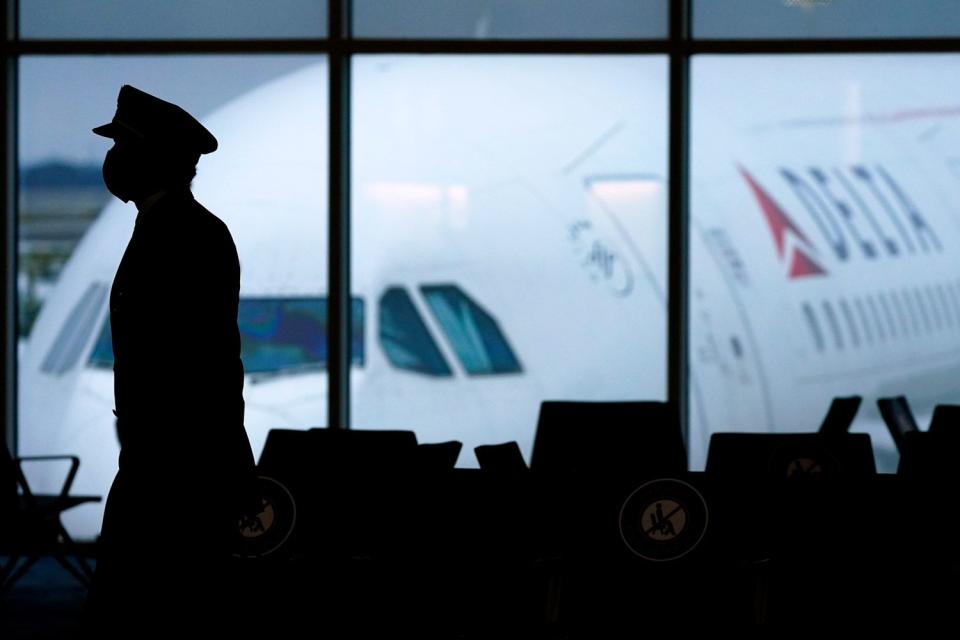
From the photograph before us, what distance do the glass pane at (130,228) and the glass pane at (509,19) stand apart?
0.41 meters

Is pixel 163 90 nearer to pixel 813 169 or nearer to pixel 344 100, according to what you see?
pixel 344 100

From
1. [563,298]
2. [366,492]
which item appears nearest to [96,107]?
[563,298]

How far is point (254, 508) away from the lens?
2410 millimetres

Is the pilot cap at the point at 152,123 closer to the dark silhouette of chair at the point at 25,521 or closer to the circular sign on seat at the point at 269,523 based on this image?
the circular sign on seat at the point at 269,523

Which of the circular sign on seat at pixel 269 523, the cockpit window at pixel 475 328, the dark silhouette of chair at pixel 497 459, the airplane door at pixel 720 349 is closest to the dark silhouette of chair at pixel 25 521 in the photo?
the circular sign on seat at pixel 269 523

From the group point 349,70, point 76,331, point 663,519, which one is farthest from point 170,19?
point 663,519

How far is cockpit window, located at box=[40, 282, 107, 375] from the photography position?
625 centimetres

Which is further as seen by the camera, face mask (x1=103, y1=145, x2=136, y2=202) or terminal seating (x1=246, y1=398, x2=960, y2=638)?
terminal seating (x1=246, y1=398, x2=960, y2=638)

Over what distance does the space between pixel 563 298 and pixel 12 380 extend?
288cm

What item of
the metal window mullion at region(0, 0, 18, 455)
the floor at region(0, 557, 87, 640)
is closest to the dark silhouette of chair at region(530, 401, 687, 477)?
the floor at region(0, 557, 87, 640)

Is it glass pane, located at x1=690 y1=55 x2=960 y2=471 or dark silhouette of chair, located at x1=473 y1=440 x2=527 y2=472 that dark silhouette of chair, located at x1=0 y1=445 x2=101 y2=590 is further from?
glass pane, located at x1=690 y1=55 x2=960 y2=471

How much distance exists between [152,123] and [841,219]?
456 cm

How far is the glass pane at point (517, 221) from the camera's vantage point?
6.07 meters

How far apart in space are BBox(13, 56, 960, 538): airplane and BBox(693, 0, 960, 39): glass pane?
0.17 m
